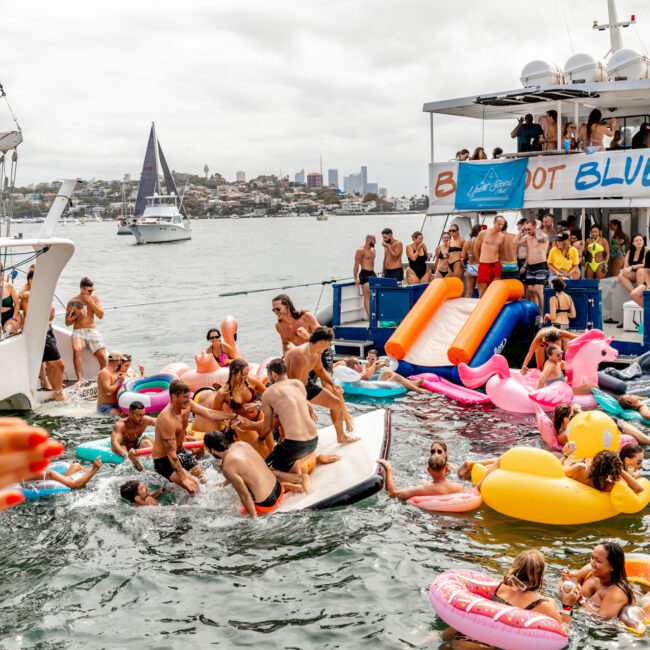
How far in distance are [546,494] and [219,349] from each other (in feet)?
24.2

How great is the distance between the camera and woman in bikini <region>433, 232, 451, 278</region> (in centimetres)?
1734

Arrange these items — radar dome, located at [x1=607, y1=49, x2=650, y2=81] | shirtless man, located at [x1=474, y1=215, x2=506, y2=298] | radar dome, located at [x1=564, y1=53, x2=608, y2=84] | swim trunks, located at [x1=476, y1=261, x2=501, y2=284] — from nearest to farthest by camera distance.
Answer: shirtless man, located at [x1=474, y1=215, x2=506, y2=298] → swim trunks, located at [x1=476, y1=261, x2=501, y2=284] → radar dome, located at [x1=607, y1=49, x2=650, y2=81] → radar dome, located at [x1=564, y1=53, x2=608, y2=84]

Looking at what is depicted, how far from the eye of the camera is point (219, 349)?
14.7 metres

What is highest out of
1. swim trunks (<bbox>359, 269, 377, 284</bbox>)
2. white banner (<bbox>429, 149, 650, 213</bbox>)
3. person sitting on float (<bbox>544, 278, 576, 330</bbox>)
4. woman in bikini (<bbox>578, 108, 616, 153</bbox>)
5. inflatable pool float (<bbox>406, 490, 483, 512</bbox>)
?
woman in bikini (<bbox>578, 108, 616, 153</bbox>)

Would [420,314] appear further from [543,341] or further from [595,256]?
[595,256]

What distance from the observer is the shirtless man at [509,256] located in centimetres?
1614

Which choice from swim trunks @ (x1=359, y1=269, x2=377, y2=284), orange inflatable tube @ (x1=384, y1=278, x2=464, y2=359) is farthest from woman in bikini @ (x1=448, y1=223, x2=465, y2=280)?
swim trunks @ (x1=359, y1=269, x2=377, y2=284)

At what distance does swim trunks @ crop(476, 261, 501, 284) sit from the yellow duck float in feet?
24.8

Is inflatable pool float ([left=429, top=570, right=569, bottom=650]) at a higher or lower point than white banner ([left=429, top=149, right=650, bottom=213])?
lower

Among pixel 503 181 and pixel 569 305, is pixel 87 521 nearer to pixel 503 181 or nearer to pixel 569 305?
pixel 569 305

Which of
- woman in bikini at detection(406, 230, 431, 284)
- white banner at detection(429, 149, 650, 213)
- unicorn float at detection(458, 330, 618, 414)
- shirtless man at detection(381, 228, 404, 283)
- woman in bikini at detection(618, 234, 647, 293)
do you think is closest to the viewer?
unicorn float at detection(458, 330, 618, 414)

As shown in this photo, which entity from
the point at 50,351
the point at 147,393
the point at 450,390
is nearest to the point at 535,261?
the point at 450,390

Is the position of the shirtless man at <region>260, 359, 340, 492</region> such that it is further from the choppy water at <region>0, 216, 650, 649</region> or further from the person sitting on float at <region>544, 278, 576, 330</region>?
the person sitting on float at <region>544, 278, 576, 330</region>

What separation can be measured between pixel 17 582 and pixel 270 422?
304cm
